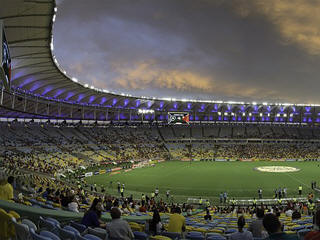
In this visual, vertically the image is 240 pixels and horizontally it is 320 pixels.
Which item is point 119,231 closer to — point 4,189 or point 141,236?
point 141,236

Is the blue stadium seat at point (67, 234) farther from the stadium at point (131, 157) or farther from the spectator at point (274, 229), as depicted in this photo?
the spectator at point (274, 229)

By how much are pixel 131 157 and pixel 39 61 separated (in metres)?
36.0

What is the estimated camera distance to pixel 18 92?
38688 millimetres

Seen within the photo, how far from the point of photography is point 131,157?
6150 cm

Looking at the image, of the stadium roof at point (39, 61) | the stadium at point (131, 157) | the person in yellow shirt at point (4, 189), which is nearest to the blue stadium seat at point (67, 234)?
the stadium at point (131, 157)

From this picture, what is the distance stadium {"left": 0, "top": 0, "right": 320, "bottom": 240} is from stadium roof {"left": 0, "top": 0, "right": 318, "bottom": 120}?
14 centimetres

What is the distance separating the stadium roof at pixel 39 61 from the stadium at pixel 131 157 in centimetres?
14

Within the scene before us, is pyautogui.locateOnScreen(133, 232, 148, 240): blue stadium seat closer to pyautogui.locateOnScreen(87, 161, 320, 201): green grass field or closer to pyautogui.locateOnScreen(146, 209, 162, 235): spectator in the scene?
pyautogui.locateOnScreen(146, 209, 162, 235): spectator

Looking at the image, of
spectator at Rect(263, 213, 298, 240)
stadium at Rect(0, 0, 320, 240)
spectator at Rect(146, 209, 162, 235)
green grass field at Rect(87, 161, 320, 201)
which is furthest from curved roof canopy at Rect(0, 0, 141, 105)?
green grass field at Rect(87, 161, 320, 201)

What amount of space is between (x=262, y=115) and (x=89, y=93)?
213 feet

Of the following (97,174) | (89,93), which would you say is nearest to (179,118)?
(89,93)

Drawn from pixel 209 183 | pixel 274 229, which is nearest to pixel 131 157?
pixel 209 183

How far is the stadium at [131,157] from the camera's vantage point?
27.9 ft

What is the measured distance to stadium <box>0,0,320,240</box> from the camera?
8516 mm
